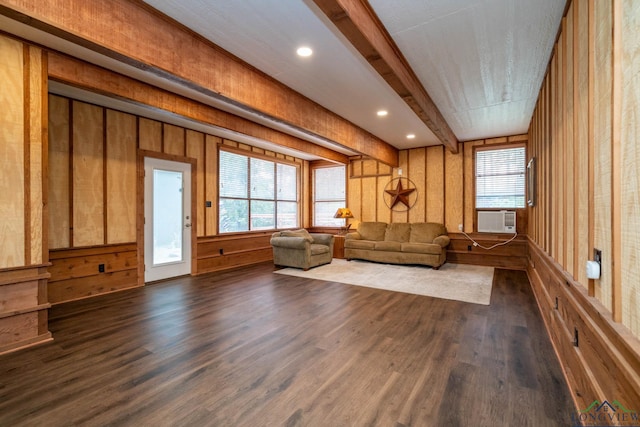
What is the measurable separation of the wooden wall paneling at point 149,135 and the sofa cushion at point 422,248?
5041mm

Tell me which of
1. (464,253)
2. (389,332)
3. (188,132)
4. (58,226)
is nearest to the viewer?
(389,332)

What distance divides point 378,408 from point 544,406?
1.00 meters

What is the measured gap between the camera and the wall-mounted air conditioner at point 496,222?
5.94m

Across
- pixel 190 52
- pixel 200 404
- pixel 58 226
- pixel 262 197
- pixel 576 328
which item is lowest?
pixel 200 404

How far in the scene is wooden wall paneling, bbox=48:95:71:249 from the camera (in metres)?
3.82

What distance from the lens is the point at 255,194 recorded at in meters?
7.02

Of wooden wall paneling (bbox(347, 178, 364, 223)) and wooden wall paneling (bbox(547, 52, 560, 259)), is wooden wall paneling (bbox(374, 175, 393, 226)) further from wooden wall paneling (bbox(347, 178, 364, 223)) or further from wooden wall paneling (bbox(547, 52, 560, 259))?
wooden wall paneling (bbox(547, 52, 560, 259))

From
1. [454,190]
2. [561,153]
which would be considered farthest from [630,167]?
[454,190]

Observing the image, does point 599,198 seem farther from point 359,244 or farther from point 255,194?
point 255,194

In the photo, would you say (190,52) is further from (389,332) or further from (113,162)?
(389,332)

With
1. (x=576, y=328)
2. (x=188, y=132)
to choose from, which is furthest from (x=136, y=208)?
(x=576, y=328)

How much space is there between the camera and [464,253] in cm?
651

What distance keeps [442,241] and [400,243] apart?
0.86m

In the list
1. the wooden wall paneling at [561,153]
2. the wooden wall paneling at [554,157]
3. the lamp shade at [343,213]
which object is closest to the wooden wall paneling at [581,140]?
the wooden wall paneling at [561,153]
